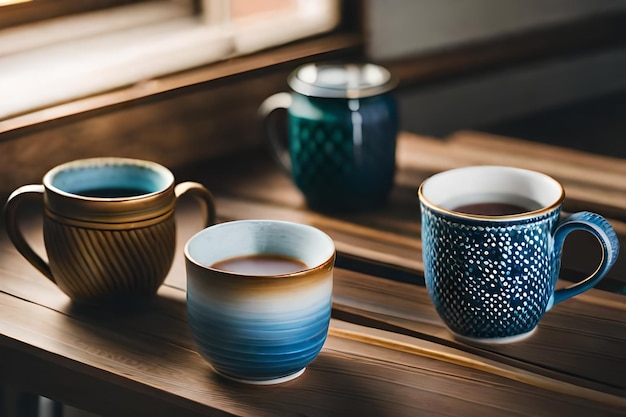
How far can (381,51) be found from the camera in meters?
1.44

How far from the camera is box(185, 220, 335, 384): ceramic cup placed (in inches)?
28.5

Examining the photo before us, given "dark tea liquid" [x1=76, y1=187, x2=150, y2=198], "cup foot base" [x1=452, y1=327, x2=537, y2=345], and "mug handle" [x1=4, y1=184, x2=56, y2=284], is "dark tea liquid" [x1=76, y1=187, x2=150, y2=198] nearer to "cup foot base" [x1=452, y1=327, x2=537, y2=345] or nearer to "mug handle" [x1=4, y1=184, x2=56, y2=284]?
→ "mug handle" [x1=4, y1=184, x2=56, y2=284]

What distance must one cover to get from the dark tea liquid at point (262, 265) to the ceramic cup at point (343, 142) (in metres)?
0.27

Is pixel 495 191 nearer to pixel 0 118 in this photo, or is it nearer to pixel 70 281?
pixel 70 281

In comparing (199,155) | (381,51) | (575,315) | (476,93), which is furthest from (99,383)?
(476,93)

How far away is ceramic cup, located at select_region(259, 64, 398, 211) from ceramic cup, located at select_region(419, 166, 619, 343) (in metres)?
0.22

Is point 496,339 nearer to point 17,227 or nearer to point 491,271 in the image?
point 491,271

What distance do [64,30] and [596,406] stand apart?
75 cm

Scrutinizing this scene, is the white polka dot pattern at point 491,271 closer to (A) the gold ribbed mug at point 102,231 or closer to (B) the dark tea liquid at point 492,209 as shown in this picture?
(B) the dark tea liquid at point 492,209

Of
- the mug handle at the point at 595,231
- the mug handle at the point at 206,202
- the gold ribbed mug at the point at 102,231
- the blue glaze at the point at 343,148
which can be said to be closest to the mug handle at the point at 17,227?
the gold ribbed mug at the point at 102,231

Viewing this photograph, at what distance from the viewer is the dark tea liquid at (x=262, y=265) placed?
80 centimetres

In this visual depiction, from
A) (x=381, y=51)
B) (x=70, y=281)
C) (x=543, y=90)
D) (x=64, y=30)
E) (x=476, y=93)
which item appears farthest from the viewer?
(x=543, y=90)

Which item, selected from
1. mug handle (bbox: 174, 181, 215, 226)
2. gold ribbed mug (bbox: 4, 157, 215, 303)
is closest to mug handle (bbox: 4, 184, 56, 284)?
gold ribbed mug (bbox: 4, 157, 215, 303)

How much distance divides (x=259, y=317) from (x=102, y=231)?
0.58 ft
